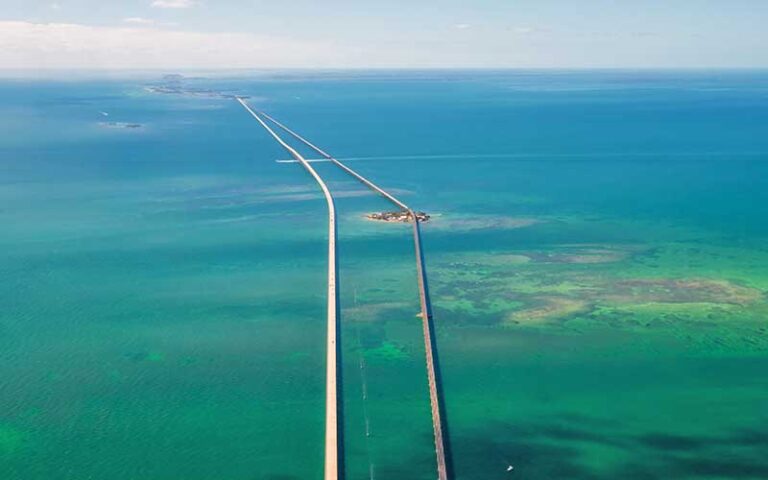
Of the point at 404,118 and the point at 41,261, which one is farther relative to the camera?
the point at 404,118

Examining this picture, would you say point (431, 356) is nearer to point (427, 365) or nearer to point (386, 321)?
point (427, 365)

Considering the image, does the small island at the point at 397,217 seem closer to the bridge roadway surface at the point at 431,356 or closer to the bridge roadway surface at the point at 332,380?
the bridge roadway surface at the point at 431,356

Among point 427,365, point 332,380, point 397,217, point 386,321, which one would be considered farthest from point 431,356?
point 397,217

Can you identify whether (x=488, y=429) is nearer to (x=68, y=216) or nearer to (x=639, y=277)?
(x=639, y=277)

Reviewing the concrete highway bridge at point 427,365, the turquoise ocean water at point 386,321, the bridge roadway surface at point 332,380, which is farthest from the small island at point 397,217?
the bridge roadway surface at point 332,380

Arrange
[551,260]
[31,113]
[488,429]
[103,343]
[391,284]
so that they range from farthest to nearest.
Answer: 1. [31,113]
2. [551,260]
3. [391,284]
4. [103,343]
5. [488,429]

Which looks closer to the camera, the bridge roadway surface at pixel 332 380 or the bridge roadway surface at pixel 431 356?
the bridge roadway surface at pixel 431 356

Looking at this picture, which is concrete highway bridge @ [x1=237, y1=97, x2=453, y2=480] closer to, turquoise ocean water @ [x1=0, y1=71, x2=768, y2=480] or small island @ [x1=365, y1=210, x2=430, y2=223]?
small island @ [x1=365, y1=210, x2=430, y2=223]

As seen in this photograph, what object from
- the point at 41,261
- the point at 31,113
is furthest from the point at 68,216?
the point at 31,113

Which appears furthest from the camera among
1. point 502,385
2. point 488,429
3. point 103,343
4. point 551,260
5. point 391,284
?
point 551,260
